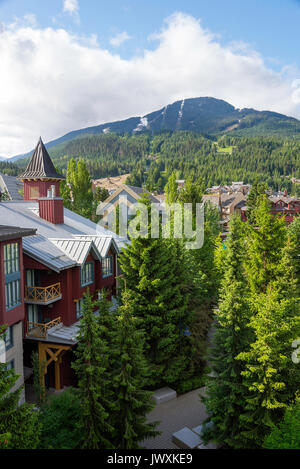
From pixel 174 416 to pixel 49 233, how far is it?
1475cm

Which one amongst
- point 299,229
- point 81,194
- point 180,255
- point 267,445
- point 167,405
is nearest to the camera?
point 267,445

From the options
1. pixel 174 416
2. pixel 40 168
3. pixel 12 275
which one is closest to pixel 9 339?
pixel 12 275

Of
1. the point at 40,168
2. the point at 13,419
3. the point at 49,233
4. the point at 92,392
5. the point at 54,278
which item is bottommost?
the point at 92,392

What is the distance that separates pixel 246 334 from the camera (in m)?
16.7

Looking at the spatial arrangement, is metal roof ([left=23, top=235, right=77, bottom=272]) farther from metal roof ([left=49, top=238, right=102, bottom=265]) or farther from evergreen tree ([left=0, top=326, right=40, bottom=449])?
evergreen tree ([left=0, top=326, right=40, bottom=449])

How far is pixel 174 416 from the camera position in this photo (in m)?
19.0

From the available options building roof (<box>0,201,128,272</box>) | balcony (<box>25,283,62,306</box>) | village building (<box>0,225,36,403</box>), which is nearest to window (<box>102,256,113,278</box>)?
building roof (<box>0,201,128,272</box>)

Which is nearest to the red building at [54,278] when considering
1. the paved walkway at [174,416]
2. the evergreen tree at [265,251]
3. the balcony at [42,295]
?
the balcony at [42,295]

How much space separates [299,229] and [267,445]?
84.7 feet

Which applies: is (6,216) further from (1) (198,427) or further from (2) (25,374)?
(1) (198,427)

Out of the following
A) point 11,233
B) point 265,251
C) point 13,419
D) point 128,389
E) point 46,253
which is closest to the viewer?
point 13,419

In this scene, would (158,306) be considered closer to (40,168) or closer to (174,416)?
(174,416)
